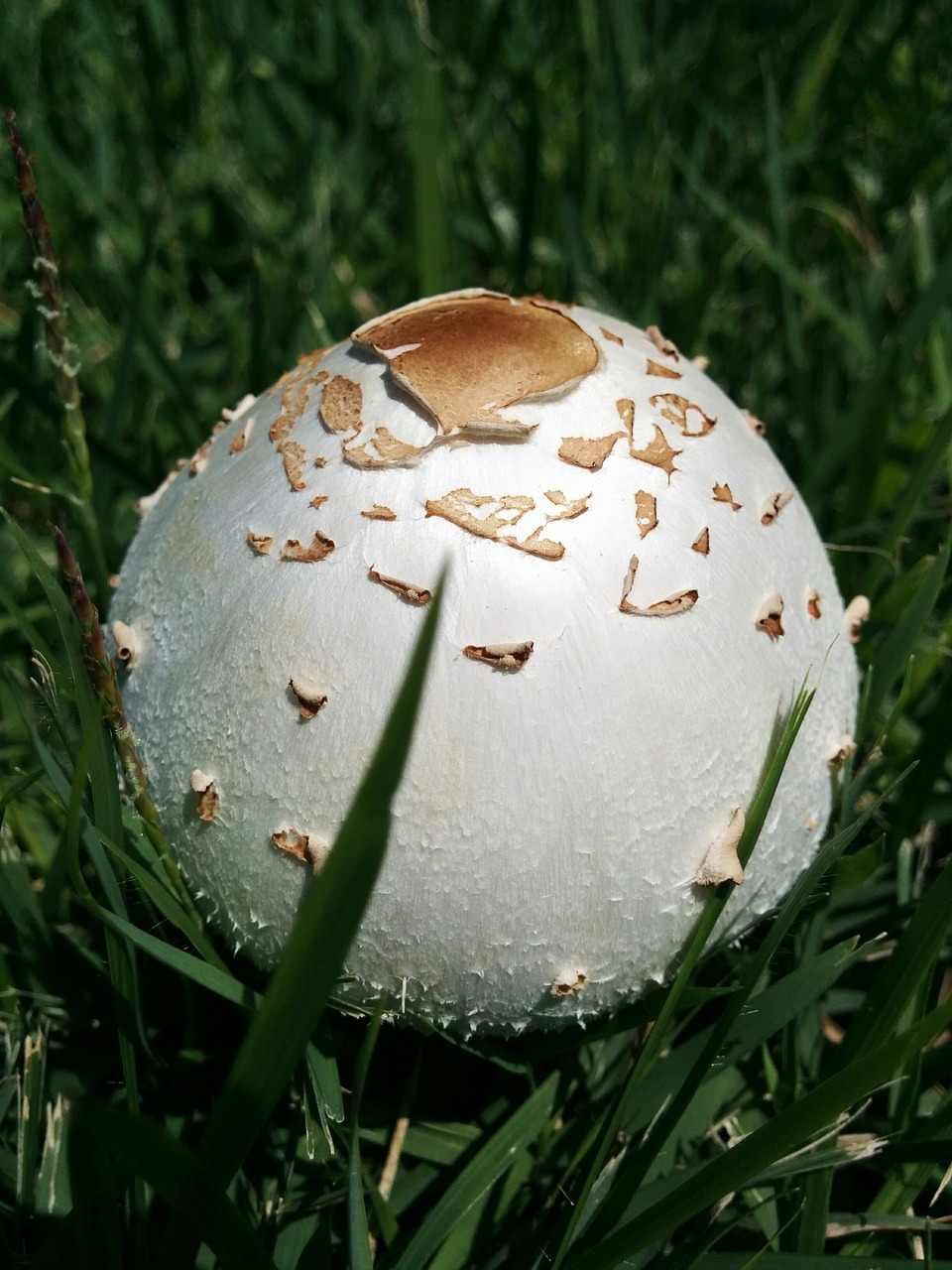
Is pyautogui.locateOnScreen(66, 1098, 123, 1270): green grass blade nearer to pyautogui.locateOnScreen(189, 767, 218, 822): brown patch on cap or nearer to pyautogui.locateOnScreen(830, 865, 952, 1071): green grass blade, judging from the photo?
pyautogui.locateOnScreen(189, 767, 218, 822): brown patch on cap

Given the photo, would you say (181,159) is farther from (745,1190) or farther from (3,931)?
(745,1190)

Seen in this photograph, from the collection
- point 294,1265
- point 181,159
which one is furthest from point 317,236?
point 294,1265

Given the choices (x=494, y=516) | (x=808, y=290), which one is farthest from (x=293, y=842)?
(x=808, y=290)

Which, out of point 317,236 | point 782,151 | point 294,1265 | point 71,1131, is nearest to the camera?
point 71,1131

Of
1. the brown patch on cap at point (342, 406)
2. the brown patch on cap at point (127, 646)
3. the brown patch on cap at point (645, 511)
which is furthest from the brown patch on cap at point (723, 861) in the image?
the brown patch on cap at point (127, 646)

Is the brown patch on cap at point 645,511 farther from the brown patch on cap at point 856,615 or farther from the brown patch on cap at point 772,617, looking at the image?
the brown patch on cap at point 856,615
